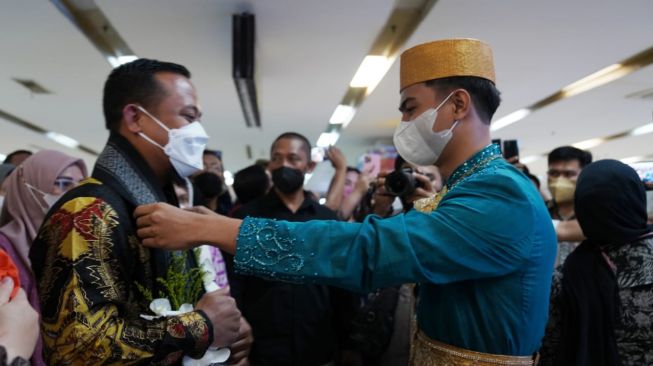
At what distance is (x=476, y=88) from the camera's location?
50.6 inches

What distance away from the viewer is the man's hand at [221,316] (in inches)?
46.9

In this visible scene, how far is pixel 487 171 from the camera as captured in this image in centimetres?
115

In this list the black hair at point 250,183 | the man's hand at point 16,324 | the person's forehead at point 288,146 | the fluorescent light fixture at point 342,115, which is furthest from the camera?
the fluorescent light fixture at point 342,115

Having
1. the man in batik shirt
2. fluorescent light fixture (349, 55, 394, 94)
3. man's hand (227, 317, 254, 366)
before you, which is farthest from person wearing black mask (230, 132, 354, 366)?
fluorescent light fixture (349, 55, 394, 94)

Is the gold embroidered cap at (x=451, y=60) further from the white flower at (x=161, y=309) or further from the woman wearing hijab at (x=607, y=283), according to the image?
the white flower at (x=161, y=309)

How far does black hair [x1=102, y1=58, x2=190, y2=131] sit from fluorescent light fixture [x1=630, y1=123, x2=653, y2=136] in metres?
10.2

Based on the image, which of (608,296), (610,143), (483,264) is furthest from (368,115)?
(483,264)

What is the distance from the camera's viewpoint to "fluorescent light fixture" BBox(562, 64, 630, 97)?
20.3 ft

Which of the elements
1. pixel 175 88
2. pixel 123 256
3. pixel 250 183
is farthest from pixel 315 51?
pixel 123 256

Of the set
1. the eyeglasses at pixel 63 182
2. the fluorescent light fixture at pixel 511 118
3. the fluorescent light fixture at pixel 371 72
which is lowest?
the eyeglasses at pixel 63 182

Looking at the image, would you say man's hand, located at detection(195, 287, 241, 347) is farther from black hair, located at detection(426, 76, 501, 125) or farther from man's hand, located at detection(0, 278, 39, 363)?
black hair, located at detection(426, 76, 501, 125)

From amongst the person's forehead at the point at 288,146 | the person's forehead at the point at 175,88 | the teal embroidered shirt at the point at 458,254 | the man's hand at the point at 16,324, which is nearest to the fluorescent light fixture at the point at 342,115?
the person's forehead at the point at 288,146

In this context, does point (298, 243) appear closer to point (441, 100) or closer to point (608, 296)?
point (441, 100)

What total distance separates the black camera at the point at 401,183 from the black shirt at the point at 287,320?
700 mm
